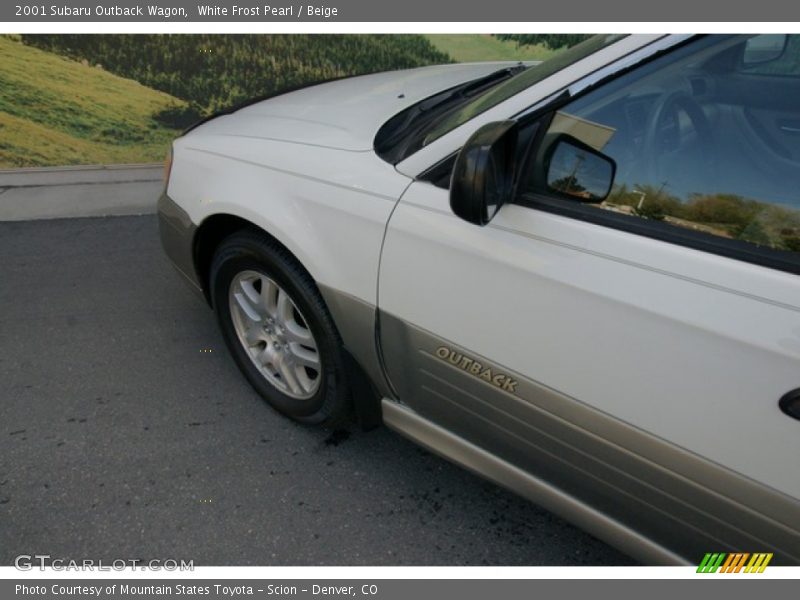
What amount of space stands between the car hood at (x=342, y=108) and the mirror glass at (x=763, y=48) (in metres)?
1.11

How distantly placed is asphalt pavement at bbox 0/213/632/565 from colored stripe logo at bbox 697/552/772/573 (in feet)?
1.82

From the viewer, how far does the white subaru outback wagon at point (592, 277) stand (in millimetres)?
1256

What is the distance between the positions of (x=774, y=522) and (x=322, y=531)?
137 centimetres

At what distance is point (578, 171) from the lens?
5.06 feet

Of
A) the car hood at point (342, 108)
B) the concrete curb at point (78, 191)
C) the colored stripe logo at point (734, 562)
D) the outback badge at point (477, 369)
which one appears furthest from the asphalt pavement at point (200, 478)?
the concrete curb at point (78, 191)

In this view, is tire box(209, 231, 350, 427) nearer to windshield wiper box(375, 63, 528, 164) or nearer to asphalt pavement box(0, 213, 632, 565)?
asphalt pavement box(0, 213, 632, 565)

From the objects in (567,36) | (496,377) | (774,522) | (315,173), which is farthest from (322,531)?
(567,36)

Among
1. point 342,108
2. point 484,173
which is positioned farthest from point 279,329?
point 484,173

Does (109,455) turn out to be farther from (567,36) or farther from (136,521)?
(567,36)

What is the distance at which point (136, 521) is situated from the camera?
6.84 ft

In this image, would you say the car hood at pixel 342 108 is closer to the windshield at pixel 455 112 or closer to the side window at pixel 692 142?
the windshield at pixel 455 112

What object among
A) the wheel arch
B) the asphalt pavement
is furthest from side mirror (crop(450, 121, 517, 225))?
the asphalt pavement

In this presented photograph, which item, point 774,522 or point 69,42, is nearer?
point 774,522

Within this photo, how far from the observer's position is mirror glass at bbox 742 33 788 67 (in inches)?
60.4
